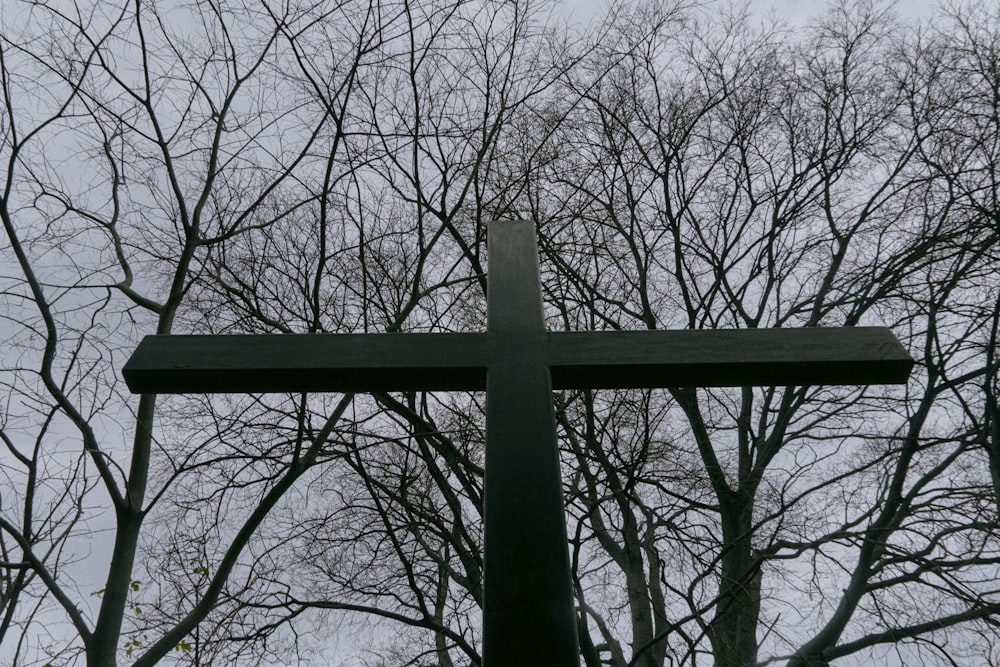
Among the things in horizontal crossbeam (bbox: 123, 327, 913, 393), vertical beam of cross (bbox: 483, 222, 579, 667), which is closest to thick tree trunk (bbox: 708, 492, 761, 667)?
horizontal crossbeam (bbox: 123, 327, 913, 393)

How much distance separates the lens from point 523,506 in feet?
5.59

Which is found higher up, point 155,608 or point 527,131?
point 527,131

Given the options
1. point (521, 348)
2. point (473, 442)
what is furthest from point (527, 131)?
point (521, 348)

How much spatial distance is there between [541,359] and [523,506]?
0.50 m

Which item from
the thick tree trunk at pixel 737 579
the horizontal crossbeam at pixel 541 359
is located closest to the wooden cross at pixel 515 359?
the horizontal crossbeam at pixel 541 359

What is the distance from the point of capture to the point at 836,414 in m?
6.75

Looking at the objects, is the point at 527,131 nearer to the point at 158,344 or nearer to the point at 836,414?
the point at 836,414

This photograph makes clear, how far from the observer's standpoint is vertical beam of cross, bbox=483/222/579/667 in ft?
4.99

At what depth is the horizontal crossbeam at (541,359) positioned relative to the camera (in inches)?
83.4

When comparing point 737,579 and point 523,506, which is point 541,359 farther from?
point 737,579

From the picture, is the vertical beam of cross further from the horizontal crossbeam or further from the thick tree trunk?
the thick tree trunk

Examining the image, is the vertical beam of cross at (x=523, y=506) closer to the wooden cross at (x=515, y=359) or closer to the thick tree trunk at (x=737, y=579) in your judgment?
the wooden cross at (x=515, y=359)

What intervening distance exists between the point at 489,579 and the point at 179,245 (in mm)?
4561

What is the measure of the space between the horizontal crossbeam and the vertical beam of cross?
0.19 ft
